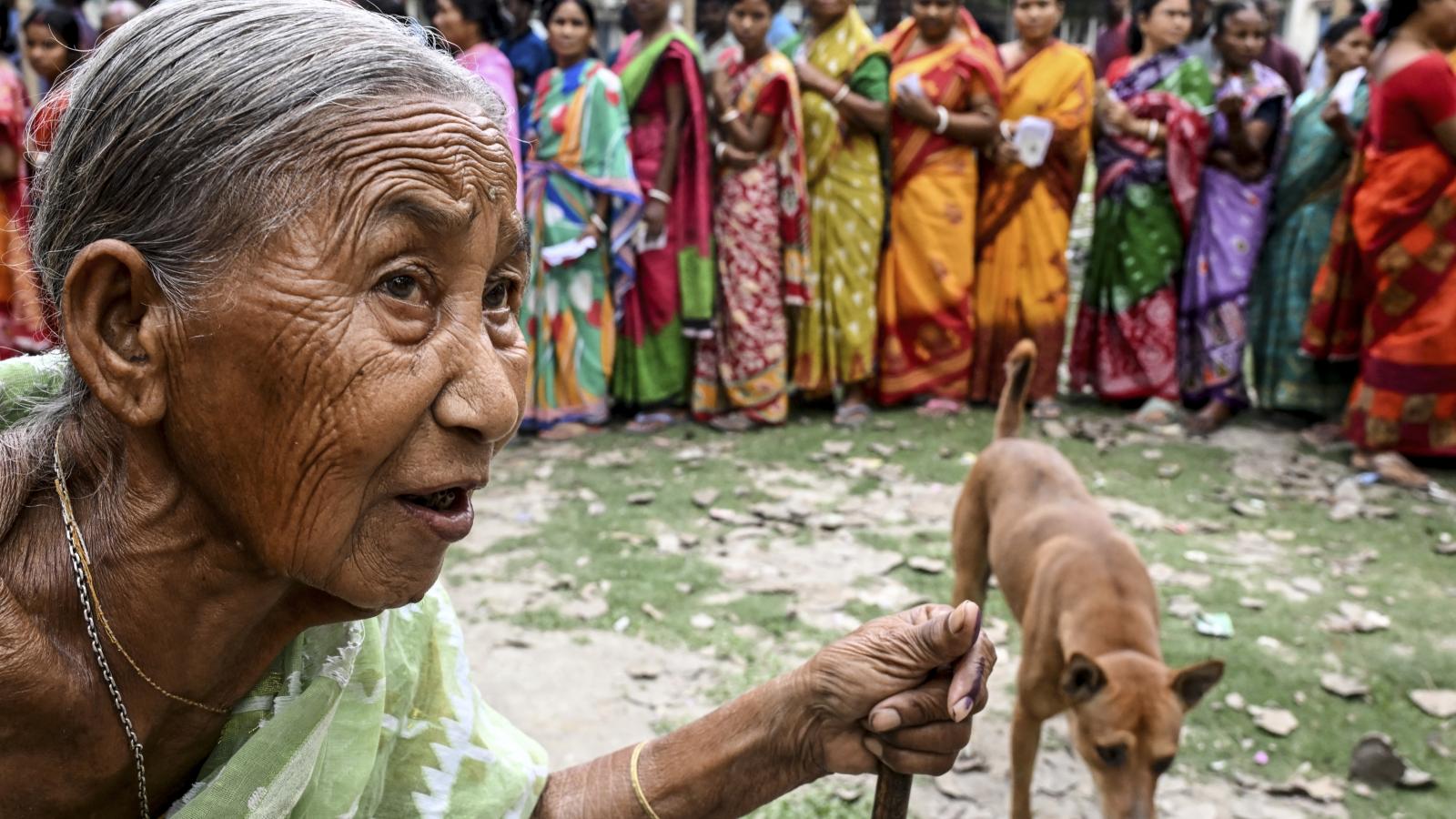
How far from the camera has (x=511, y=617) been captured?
15.9 feet

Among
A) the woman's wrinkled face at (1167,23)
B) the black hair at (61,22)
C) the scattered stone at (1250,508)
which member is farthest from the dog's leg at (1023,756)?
the black hair at (61,22)

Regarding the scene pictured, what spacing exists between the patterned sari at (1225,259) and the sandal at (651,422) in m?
3.57

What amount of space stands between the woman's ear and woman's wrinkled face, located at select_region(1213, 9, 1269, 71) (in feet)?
24.3

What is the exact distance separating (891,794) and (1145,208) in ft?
22.2

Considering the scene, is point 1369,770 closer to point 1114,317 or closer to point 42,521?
point 42,521

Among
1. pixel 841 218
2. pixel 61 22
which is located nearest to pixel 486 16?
pixel 841 218

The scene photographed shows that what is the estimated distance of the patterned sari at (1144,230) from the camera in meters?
7.49

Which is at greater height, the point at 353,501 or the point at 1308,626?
the point at 353,501

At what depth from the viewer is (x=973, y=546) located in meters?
4.52

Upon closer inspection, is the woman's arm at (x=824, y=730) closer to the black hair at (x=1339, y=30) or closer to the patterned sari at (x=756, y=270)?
the patterned sari at (x=756, y=270)

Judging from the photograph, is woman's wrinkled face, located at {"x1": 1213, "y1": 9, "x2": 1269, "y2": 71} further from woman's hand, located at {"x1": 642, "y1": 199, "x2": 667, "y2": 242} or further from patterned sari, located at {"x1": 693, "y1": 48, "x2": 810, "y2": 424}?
woman's hand, located at {"x1": 642, "y1": 199, "x2": 667, "y2": 242}

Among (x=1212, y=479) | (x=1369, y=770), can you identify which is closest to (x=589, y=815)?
(x=1369, y=770)

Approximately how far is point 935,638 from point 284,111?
112 centimetres

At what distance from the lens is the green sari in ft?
4.95
